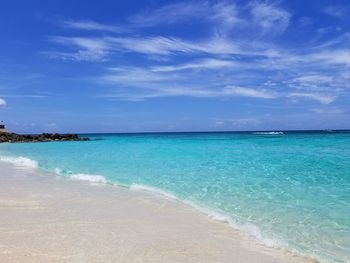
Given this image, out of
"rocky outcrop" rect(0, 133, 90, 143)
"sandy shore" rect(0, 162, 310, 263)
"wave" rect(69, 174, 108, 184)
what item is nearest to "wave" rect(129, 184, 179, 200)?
"sandy shore" rect(0, 162, 310, 263)

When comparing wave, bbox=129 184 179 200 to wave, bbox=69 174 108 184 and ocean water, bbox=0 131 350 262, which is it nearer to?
ocean water, bbox=0 131 350 262

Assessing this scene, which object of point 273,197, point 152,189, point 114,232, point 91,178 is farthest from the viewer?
point 91,178

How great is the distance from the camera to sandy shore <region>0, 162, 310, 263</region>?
4.91m

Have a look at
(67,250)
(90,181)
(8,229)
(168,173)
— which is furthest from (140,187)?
(67,250)

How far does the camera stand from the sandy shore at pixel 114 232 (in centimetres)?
491

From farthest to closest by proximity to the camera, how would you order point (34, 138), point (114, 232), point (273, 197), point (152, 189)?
point (34, 138)
point (152, 189)
point (273, 197)
point (114, 232)

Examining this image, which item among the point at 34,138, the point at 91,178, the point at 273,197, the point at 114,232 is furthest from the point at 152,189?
the point at 34,138

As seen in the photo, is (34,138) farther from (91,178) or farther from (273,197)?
(273,197)

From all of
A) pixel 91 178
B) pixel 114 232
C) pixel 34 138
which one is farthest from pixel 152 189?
pixel 34 138

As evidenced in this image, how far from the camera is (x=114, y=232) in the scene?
19.8ft

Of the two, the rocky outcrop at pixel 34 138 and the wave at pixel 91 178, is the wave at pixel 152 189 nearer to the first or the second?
the wave at pixel 91 178

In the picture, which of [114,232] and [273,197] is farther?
[273,197]

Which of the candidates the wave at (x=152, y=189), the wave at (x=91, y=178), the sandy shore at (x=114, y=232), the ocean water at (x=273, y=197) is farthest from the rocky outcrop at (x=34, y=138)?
the sandy shore at (x=114, y=232)

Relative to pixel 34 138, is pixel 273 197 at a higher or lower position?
lower
